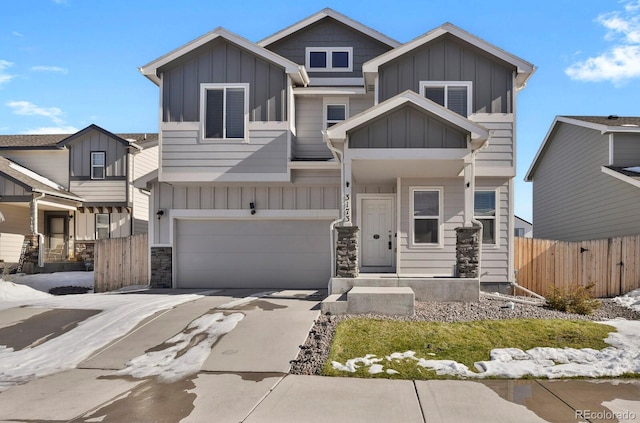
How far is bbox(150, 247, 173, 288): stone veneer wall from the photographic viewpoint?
13.9 meters

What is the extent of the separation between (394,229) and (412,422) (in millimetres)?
8591

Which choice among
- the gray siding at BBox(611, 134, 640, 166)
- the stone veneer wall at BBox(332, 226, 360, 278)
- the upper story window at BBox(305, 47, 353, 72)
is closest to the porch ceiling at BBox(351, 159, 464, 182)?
the stone veneer wall at BBox(332, 226, 360, 278)

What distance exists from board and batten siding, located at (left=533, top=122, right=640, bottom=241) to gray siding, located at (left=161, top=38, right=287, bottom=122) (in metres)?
10.7

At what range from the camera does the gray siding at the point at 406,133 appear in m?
10.6

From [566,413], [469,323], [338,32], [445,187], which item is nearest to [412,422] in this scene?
[566,413]

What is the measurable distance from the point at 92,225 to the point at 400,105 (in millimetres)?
15840

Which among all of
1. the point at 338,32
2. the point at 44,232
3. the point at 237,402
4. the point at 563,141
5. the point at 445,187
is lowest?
the point at 237,402

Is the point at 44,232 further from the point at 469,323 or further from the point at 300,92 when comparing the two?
the point at 469,323

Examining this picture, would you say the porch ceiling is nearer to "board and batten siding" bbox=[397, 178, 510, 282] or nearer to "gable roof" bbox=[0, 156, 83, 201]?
"board and batten siding" bbox=[397, 178, 510, 282]

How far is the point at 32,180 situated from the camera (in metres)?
19.2

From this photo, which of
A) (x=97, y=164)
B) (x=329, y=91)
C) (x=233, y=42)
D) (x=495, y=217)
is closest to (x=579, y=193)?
(x=495, y=217)

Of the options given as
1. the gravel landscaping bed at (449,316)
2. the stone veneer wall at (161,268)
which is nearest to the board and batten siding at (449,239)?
the gravel landscaping bed at (449,316)

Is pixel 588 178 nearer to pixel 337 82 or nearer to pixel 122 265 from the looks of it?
pixel 337 82

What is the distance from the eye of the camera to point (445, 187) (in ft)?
41.4
